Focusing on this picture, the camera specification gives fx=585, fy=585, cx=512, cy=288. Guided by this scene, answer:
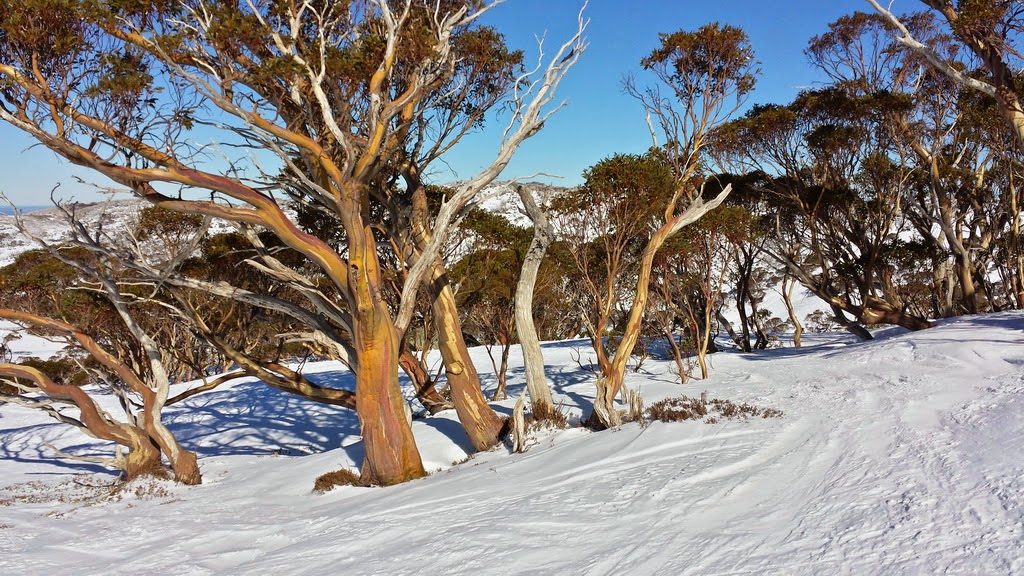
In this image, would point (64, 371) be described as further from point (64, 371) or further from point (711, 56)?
point (711, 56)

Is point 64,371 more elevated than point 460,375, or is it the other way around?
point 64,371

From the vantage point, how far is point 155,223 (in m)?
13.3

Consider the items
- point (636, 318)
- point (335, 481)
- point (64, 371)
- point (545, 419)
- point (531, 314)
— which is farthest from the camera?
point (64, 371)

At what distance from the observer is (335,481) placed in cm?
780

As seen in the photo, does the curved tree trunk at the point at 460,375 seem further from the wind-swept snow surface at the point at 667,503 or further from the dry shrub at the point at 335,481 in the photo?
the dry shrub at the point at 335,481

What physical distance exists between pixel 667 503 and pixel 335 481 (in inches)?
191

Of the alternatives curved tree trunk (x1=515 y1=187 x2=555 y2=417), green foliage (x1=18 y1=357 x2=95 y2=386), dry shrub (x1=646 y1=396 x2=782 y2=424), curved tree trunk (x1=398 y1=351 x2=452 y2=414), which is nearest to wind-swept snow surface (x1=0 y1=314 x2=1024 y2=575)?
dry shrub (x1=646 y1=396 x2=782 y2=424)

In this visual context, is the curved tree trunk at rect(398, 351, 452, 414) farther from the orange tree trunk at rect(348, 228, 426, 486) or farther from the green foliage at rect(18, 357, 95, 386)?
the green foliage at rect(18, 357, 95, 386)

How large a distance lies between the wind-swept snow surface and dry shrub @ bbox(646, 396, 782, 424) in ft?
0.92

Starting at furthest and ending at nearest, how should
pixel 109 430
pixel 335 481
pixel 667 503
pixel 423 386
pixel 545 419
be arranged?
pixel 423 386, pixel 545 419, pixel 109 430, pixel 335 481, pixel 667 503

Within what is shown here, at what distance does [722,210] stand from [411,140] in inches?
290

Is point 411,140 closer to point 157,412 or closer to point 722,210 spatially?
point 157,412

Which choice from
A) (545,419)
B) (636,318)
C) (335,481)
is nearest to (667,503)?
(545,419)

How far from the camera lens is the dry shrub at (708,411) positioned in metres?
7.06
